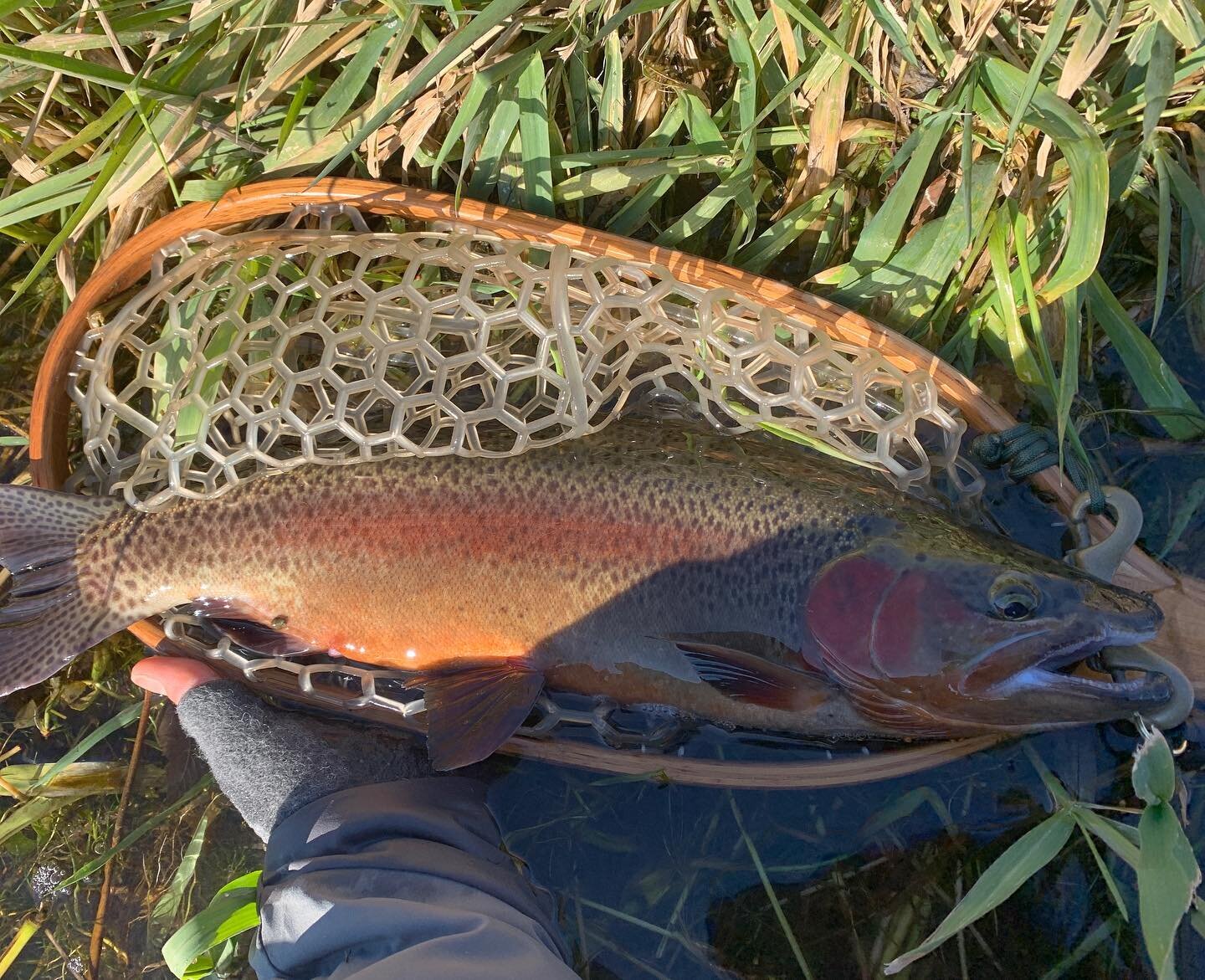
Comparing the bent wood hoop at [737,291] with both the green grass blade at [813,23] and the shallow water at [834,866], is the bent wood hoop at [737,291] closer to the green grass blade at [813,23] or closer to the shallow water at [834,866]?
the shallow water at [834,866]

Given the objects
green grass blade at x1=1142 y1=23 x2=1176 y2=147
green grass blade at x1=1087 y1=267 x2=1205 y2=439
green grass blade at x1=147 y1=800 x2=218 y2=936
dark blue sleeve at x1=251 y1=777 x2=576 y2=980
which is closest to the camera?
dark blue sleeve at x1=251 y1=777 x2=576 y2=980

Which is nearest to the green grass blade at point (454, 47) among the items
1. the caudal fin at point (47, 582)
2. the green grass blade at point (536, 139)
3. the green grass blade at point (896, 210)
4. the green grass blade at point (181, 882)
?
the green grass blade at point (536, 139)

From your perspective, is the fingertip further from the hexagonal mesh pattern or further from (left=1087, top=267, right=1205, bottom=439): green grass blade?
(left=1087, top=267, right=1205, bottom=439): green grass blade

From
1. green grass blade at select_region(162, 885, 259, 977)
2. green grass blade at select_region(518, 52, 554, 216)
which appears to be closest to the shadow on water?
green grass blade at select_region(162, 885, 259, 977)

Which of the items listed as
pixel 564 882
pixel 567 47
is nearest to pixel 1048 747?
pixel 564 882

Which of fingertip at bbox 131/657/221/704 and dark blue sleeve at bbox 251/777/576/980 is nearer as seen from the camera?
dark blue sleeve at bbox 251/777/576/980

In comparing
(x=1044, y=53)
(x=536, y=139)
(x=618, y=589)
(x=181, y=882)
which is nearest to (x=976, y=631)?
(x=618, y=589)

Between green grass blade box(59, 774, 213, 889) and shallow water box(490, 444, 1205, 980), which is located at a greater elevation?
shallow water box(490, 444, 1205, 980)
